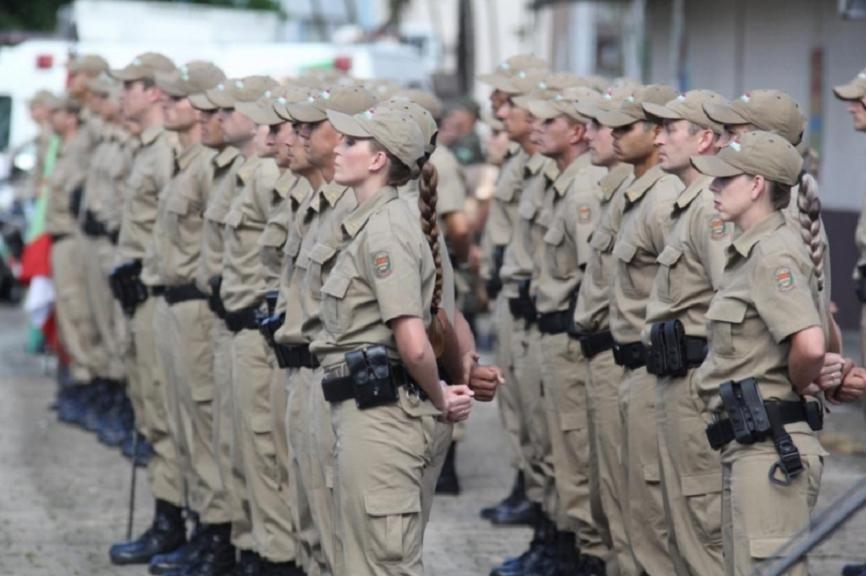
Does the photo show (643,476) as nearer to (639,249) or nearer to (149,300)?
(639,249)

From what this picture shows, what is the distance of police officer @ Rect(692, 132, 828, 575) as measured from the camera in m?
6.23

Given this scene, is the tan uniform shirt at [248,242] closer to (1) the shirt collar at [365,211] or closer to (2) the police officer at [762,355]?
(1) the shirt collar at [365,211]

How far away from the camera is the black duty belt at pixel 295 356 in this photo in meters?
7.46

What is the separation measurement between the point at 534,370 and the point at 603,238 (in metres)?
1.61

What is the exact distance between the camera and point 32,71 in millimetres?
20516

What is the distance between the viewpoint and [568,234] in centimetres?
911

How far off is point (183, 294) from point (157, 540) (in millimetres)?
1265

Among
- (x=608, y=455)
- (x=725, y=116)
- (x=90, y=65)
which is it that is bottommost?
(x=608, y=455)

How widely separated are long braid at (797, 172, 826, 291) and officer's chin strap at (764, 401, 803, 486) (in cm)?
83

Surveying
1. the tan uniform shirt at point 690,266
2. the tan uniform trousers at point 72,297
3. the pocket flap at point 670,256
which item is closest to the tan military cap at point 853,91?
the tan uniform shirt at point 690,266

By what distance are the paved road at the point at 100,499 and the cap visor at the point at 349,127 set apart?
204 centimetres

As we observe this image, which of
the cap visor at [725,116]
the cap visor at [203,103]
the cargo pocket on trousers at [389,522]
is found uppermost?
the cap visor at [725,116]

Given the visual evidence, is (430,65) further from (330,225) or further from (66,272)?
(330,225)

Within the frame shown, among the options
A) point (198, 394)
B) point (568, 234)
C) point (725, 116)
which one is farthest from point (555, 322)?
point (725, 116)
